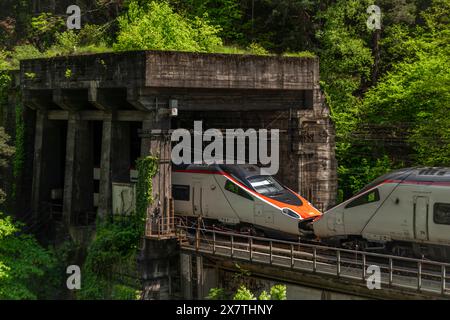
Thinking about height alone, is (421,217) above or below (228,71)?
below

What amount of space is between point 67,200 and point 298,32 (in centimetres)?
1829

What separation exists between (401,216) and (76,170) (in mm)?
15261

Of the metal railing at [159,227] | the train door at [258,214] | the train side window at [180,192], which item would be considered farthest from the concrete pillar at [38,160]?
the train door at [258,214]

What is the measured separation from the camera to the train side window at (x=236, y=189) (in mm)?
26859

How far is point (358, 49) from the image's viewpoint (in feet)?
137

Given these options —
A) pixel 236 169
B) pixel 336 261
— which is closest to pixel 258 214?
pixel 236 169

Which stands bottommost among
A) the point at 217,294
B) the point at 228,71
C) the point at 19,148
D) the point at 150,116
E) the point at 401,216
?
the point at 217,294

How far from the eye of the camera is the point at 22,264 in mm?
29000

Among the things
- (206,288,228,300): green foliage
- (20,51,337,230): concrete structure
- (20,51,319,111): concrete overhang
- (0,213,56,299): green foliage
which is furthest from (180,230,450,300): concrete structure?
(0,213,56,299): green foliage

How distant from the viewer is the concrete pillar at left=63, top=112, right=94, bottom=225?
A: 104 feet

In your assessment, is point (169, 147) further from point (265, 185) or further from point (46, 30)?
point (46, 30)

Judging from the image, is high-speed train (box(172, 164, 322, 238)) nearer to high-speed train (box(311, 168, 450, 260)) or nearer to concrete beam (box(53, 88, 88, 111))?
high-speed train (box(311, 168, 450, 260))
